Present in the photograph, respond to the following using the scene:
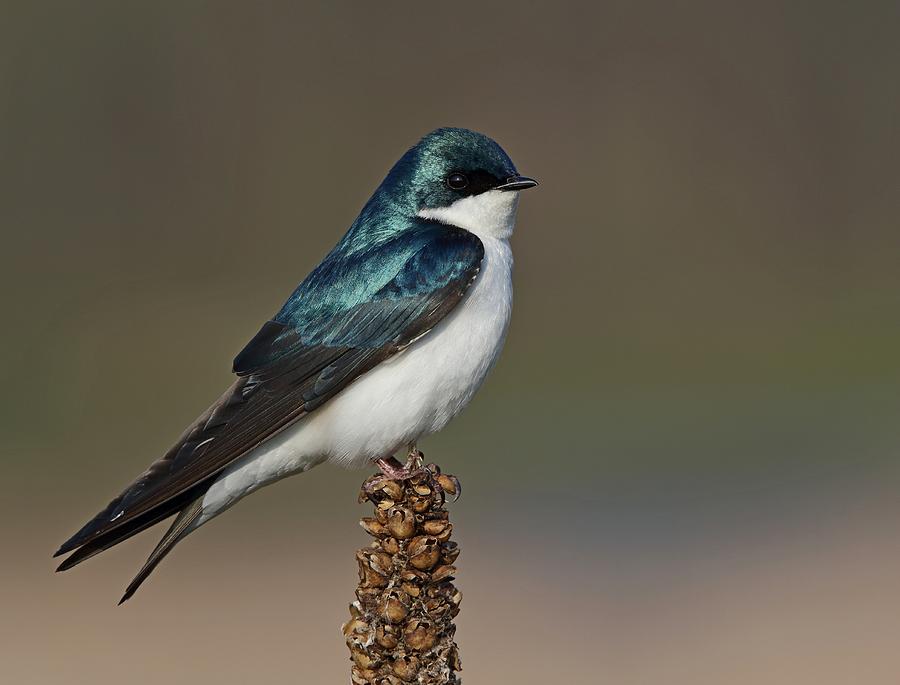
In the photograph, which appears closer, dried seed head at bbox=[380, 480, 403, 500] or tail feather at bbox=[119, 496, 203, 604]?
dried seed head at bbox=[380, 480, 403, 500]

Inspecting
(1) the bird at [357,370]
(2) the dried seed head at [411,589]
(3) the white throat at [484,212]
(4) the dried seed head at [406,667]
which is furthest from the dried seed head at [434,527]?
(3) the white throat at [484,212]

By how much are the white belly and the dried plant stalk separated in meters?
0.54

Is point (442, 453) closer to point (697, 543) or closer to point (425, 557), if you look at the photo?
point (697, 543)

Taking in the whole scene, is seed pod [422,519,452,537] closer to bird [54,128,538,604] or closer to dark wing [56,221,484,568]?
bird [54,128,538,604]

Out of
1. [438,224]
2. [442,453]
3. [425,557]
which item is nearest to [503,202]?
[438,224]

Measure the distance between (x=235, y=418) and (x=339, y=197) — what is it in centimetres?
508

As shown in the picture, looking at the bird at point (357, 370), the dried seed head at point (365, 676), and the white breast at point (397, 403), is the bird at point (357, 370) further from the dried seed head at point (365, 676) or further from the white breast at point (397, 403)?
the dried seed head at point (365, 676)

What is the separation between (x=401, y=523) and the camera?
218cm

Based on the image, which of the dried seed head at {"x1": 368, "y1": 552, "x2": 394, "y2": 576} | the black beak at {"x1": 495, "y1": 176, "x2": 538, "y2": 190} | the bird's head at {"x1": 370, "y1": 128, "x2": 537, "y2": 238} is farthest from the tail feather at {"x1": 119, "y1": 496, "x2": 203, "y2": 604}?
the black beak at {"x1": 495, "y1": 176, "x2": 538, "y2": 190}

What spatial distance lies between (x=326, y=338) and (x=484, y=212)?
1.56 ft

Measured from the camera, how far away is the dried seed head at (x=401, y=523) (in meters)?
2.18

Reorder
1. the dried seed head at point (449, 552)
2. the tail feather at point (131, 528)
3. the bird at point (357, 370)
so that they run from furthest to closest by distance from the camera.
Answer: the bird at point (357, 370) → the tail feather at point (131, 528) → the dried seed head at point (449, 552)

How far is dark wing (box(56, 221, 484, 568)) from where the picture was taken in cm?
273

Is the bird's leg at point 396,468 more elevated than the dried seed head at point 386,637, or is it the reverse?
the bird's leg at point 396,468
